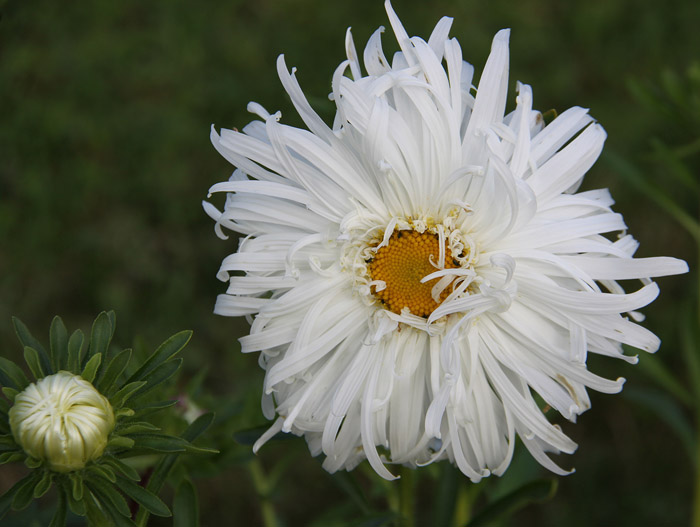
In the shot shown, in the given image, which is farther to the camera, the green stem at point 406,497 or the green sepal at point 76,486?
the green stem at point 406,497

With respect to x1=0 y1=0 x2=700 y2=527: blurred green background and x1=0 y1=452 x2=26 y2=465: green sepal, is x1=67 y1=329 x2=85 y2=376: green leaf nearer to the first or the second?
x1=0 y1=452 x2=26 y2=465: green sepal

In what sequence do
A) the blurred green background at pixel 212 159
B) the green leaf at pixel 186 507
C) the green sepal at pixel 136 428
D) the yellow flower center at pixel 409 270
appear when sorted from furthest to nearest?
the blurred green background at pixel 212 159 < the yellow flower center at pixel 409 270 < the green leaf at pixel 186 507 < the green sepal at pixel 136 428

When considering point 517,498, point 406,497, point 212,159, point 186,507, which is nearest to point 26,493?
point 186,507

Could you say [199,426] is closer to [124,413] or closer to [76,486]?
[124,413]

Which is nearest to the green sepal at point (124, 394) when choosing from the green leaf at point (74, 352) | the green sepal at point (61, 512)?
the green leaf at point (74, 352)

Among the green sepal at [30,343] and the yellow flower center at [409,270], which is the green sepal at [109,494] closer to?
the green sepal at [30,343]

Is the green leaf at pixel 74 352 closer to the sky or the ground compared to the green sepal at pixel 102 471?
closer to the sky
